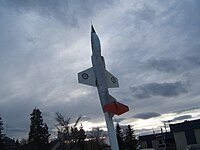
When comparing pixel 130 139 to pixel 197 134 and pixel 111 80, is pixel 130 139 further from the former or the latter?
pixel 111 80

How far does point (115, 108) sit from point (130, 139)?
41846mm

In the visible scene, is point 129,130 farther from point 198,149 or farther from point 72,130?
point 198,149

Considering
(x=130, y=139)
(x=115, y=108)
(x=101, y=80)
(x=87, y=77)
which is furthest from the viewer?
(x=130, y=139)

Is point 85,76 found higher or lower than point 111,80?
higher

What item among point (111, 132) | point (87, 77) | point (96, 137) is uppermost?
point (87, 77)

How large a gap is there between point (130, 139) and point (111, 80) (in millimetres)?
39496

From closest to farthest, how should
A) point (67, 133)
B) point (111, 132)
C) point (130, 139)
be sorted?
point (111, 132)
point (67, 133)
point (130, 139)

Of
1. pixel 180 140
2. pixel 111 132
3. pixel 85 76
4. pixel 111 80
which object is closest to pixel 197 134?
pixel 180 140

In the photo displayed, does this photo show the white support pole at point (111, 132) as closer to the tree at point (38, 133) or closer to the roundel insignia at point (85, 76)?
the roundel insignia at point (85, 76)

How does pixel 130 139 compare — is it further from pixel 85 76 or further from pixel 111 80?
pixel 85 76

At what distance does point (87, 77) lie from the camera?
18234mm

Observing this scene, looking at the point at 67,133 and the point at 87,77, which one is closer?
the point at 87,77

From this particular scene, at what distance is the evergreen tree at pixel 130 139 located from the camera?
2170 inches

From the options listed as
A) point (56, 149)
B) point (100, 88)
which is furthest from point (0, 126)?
point (100, 88)
